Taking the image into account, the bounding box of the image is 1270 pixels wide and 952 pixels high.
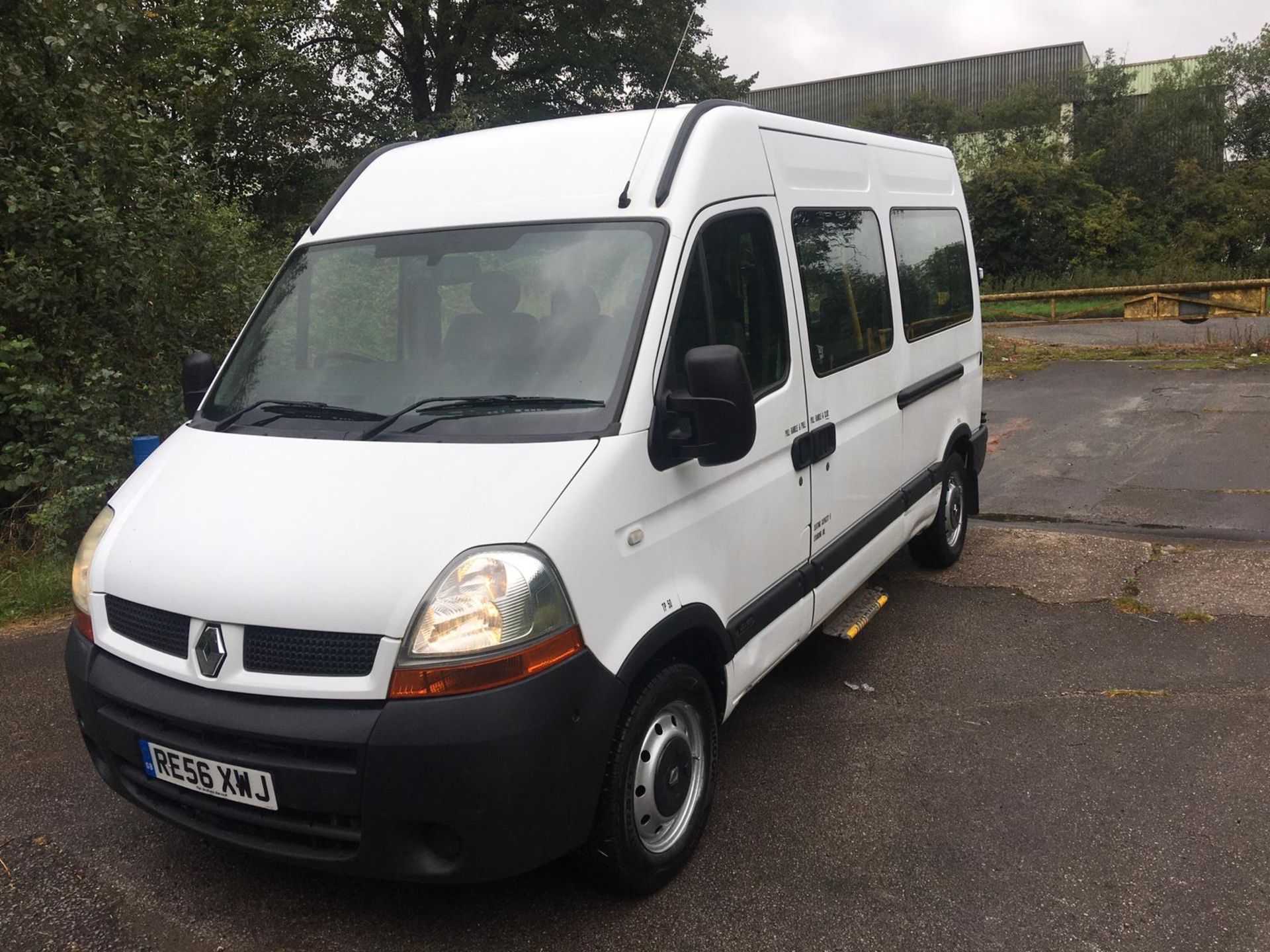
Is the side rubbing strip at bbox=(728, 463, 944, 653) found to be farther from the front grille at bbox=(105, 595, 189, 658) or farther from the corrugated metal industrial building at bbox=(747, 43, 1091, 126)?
the corrugated metal industrial building at bbox=(747, 43, 1091, 126)

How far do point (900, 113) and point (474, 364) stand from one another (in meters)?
49.8

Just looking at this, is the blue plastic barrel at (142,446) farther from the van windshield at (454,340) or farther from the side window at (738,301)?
the side window at (738,301)

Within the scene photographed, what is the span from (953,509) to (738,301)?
10.6ft

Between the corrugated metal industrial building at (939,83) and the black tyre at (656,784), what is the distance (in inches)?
1992

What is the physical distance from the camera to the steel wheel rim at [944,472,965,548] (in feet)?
20.0

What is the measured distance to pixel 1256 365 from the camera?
46.9 ft

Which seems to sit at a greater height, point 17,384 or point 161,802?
point 17,384

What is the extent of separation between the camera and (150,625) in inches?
112

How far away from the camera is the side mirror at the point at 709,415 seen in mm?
2908

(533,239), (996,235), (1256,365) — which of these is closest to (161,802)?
(533,239)

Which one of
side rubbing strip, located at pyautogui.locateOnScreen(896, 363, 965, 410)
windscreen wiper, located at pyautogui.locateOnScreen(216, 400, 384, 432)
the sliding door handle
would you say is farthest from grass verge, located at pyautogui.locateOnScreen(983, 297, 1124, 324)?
windscreen wiper, located at pyautogui.locateOnScreen(216, 400, 384, 432)

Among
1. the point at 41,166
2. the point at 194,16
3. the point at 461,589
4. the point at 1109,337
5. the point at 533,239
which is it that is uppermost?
the point at 194,16

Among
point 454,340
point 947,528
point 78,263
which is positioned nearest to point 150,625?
point 454,340

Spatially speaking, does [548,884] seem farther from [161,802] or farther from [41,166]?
[41,166]
